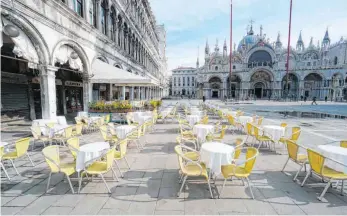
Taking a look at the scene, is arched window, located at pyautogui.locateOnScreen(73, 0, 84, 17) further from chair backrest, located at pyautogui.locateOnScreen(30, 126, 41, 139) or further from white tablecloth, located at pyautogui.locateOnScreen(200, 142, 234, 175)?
white tablecloth, located at pyautogui.locateOnScreen(200, 142, 234, 175)

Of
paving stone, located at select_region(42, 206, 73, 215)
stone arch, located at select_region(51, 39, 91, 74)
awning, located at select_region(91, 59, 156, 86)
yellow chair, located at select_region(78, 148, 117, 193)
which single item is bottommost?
paving stone, located at select_region(42, 206, 73, 215)

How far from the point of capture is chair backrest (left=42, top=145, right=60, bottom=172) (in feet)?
10.9

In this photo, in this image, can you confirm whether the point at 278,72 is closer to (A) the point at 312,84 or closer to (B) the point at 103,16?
(A) the point at 312,84

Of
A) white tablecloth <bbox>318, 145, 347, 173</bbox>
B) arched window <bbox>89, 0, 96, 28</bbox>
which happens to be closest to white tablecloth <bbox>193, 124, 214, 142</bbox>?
white tablecloth <bbox>318, 145, 347, 173</bbox>

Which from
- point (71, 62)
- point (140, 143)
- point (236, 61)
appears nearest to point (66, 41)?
point (71, 62)

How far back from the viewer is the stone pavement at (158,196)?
118 inches

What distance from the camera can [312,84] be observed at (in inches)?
2167

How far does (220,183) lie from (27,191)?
161 inches

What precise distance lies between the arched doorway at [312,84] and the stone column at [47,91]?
6697 centimetres

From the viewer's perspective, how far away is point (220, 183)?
12.8 ft

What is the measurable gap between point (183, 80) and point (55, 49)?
8978cm

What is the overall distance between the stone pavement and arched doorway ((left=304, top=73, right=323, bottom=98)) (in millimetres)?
64815

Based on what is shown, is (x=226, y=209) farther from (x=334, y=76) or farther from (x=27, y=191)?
(x=334, y=76)

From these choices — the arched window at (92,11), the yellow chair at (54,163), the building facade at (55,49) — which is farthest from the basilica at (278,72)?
the yellow chair at (54,163)
